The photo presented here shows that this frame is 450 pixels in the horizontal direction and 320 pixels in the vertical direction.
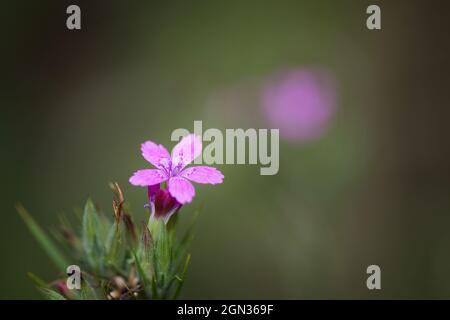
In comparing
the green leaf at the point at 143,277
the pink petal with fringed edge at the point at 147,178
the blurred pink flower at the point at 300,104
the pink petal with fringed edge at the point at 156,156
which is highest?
the blurred pink flower at the point at 300,104

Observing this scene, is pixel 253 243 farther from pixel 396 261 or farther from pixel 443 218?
pixel 443 218

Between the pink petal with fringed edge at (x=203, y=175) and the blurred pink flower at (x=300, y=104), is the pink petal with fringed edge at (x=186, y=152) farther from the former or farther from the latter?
the blurred pink flower at (x=300, y=104)

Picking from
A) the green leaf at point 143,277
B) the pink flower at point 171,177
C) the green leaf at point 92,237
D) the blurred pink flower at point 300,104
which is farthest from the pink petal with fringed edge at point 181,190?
the blurred pink flower at point 300,104

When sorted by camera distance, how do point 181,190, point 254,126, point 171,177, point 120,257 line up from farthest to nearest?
point 254,126 → point 120,257 → point 171,177 → point 181,190

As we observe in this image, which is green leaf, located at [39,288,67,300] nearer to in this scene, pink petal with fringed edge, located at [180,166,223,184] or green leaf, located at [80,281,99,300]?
green leaf, located at [80,281,99,300]

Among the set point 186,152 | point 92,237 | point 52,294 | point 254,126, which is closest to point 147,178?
point 186,152

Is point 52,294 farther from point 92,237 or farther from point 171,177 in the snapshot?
point 171,177
